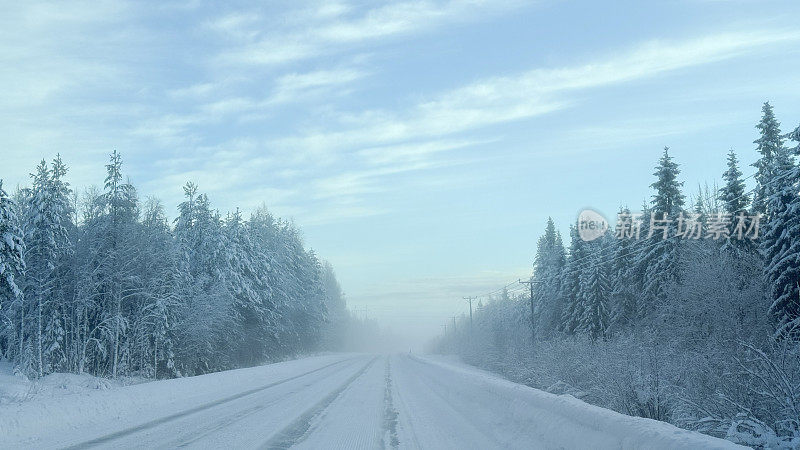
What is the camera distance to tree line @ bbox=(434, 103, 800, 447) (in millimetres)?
8406

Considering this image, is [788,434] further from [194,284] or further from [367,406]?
[194,284]

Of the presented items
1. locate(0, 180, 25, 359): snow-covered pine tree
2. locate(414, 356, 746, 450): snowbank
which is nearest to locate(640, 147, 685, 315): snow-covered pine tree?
locate(414, 356, 746, 450): snowbank

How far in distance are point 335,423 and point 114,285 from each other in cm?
3162

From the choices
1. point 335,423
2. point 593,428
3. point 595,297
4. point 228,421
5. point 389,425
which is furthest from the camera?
point 595,297

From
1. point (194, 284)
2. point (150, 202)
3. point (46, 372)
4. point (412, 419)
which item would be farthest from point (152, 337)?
point (412, 419)

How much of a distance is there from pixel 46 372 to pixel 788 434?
40062 mm

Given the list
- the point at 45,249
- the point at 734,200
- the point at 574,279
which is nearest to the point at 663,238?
the point at 734,200

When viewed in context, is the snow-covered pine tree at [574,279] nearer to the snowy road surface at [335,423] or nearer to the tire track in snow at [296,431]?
the snowy road surface at [335,423]

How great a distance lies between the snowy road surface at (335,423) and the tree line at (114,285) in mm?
18683

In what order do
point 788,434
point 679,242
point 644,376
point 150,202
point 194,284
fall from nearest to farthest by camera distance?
point 788,434 → point 644,376 → point 679,242 → point 194,284 → point 150,202

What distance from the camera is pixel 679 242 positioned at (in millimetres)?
41094

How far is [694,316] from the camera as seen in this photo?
33.3 meters

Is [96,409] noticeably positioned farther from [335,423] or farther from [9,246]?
[9,246]

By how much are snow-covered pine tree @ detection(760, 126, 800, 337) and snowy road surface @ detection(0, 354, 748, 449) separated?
63.4 ft
